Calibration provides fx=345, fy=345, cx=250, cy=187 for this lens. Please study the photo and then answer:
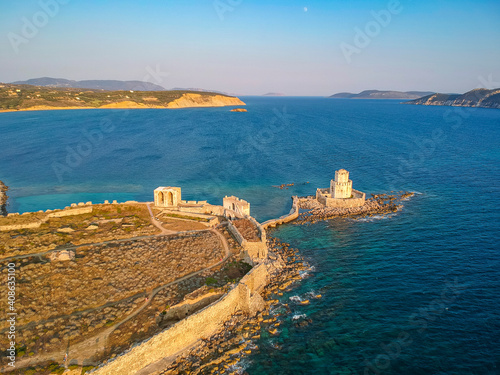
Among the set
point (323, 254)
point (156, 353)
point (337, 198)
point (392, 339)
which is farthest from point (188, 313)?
point (337, 198)

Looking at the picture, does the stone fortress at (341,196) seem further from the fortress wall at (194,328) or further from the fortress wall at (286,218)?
the fortress wall at (194,328)

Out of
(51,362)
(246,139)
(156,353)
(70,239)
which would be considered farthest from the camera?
(246,139)

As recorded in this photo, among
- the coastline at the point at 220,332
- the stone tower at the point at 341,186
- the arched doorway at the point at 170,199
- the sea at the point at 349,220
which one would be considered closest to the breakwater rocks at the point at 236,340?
the coastline at the point at 220,332

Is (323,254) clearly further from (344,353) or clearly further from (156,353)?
(156,353)

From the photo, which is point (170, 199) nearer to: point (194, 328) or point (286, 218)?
point (286, 218)

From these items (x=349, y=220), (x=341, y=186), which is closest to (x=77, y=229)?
(x=349, y=220)

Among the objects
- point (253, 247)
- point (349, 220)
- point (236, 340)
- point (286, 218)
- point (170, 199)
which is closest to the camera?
point (236, 340)

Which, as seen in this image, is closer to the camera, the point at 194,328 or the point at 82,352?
the point at 82,352
